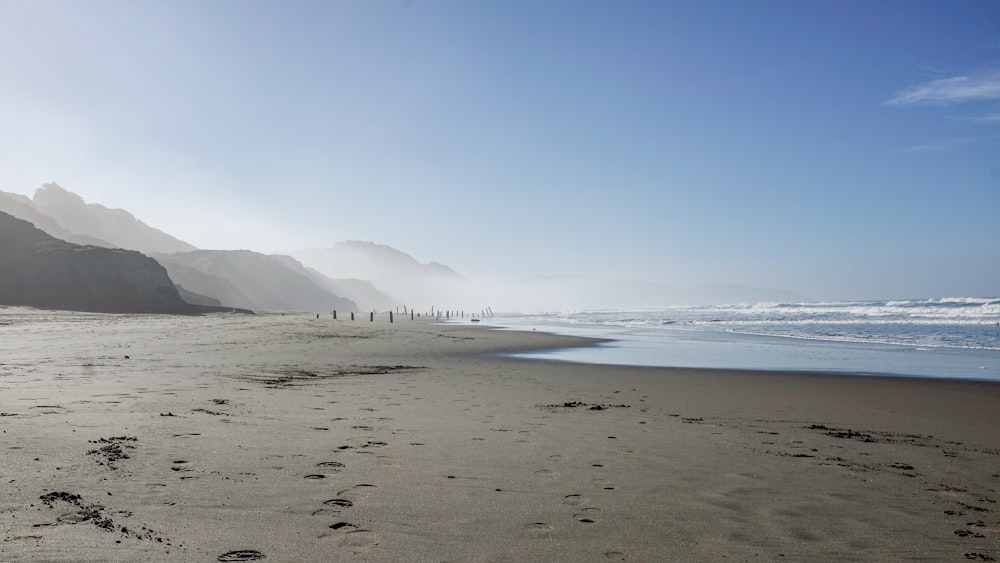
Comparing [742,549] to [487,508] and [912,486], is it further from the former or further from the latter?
[912,486]

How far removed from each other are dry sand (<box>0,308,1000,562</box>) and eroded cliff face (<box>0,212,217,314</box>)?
191ft

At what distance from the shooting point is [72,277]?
62312 mm

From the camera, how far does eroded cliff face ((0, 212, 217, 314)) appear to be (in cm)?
5744

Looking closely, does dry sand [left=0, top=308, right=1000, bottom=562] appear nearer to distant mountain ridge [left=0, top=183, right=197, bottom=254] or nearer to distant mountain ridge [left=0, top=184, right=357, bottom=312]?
distant mountain ridge [left=0, top=184, right=357, bottom=312]

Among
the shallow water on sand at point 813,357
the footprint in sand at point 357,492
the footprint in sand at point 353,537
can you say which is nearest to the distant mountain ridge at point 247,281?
the shallow water on sand at point 813,357

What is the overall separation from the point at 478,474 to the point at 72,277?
238 feet

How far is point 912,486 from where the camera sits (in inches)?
216

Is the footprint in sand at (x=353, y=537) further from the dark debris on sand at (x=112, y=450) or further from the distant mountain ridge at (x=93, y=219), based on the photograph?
the distant mountain ridge at (x=93, y=219)

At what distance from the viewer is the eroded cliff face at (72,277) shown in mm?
57438

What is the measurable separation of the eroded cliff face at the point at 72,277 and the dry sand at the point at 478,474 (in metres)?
58.1

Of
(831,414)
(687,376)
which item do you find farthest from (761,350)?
(831,414)

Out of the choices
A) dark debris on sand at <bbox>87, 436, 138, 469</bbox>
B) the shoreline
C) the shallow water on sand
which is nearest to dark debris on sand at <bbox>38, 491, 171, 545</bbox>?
dark debris on sand at <bbox>87, 436, 138, 469</bbox>

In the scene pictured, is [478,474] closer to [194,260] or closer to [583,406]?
[583,406]

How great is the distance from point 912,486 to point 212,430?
7259mm
